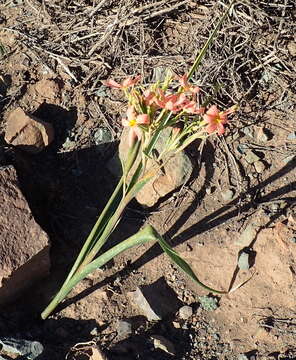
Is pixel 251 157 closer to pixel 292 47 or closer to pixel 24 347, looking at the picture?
pixel 292 47

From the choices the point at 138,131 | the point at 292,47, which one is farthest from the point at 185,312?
the point at 292,47

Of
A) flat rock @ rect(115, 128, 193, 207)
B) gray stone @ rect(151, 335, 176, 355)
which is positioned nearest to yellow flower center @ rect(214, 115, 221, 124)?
flat rock @ rect(115, 128, 193, 207)

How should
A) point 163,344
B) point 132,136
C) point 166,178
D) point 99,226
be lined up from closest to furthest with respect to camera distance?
1. point 132,136
2. point 99,226
3. point 163,344
4. point 166,178

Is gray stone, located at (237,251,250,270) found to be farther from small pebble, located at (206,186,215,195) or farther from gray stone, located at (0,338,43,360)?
gray stone, located at (0,338,43,360)

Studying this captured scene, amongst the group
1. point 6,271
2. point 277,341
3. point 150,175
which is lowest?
point 277,341

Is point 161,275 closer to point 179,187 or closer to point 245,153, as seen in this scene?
point 179,187

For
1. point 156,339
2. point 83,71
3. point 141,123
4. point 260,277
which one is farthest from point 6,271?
point 83,71

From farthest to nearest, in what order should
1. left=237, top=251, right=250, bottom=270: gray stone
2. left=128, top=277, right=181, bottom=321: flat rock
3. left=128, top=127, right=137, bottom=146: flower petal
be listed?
1. left=237, top=251, right=250, bottom=270: gray stone
2. left=128, top=277, right=181, bottom=321: flat rock
3. left=128, top=127, right=137, bottom=146: flower petal
